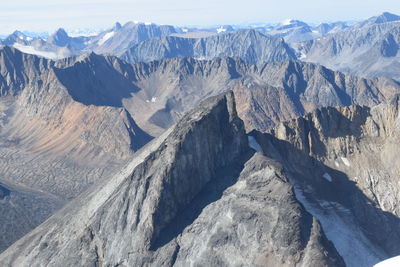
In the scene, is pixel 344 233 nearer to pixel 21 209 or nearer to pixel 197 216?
pixel 197 216

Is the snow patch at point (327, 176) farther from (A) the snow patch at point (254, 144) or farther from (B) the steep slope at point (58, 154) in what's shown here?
(B) the steep slope at point (58, 154)

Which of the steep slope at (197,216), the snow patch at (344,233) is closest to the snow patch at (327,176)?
the snow patch at (344,233)

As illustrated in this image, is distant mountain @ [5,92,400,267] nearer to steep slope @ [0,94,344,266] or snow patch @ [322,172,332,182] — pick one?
steep slope @ [0,94,344,266]

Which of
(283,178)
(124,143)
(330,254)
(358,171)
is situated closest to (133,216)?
(283,178)

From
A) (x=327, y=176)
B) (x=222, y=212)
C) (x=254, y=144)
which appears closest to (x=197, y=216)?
(x=222, y=212)

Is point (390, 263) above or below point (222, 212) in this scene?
below

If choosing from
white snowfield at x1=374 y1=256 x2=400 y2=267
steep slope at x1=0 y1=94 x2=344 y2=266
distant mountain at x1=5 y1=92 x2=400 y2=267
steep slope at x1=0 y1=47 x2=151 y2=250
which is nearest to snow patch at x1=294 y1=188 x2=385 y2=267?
distant mountain at x1=5 y1=92 x2=400 y2=267

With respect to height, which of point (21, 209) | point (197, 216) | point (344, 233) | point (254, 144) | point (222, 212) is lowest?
point (21, 209)
